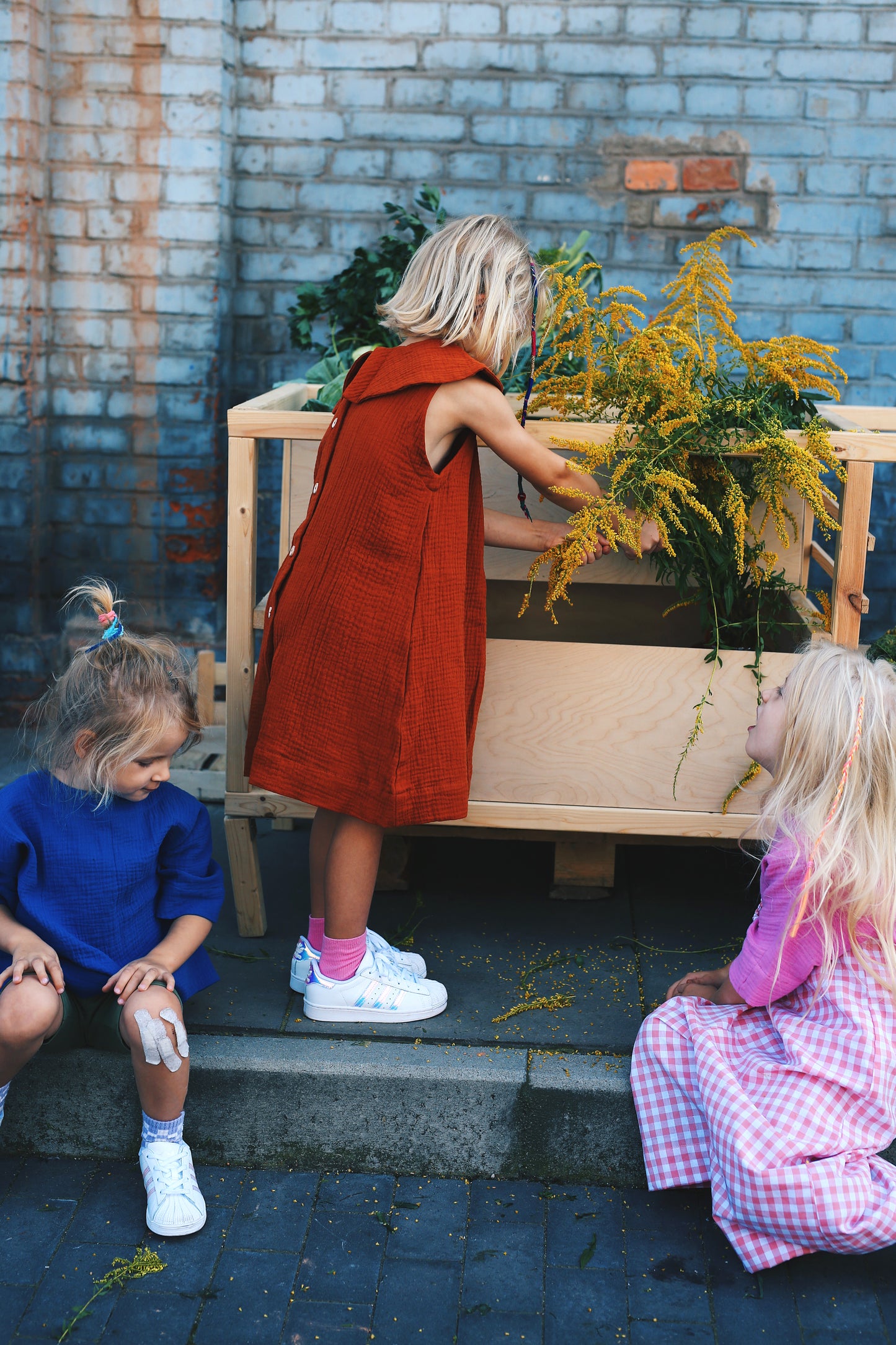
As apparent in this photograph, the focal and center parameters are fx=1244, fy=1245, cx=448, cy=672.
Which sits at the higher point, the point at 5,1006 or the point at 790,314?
the point at 790,314

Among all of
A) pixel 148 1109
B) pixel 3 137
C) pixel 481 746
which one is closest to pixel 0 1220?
pixel 148 1109

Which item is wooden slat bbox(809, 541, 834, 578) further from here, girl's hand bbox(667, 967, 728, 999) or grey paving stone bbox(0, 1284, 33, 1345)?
grey paving stone bbox(0, 1284, 33, 1345)

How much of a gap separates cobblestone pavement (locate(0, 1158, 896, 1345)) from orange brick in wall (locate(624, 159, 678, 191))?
302 centimetres

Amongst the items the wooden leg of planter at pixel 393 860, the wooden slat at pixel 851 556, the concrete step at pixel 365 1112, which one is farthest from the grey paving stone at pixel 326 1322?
the wooden slat at pixel 851 556

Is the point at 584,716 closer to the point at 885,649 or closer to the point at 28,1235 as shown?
the point at 885,649

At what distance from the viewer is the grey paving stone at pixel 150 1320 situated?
180 centimetres

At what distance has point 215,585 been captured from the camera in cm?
414

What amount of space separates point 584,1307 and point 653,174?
10.7 ft

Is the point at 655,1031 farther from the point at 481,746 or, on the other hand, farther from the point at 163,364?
the point at 163,364

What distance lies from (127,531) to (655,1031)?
8.70 feet

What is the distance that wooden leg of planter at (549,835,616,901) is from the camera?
2828 mm

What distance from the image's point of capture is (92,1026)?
2.21 m

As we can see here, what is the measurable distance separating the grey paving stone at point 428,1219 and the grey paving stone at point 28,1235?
0.54 meters

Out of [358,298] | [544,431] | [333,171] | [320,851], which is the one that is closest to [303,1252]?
[320,851]
